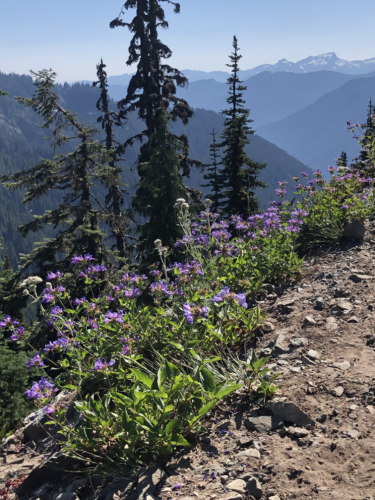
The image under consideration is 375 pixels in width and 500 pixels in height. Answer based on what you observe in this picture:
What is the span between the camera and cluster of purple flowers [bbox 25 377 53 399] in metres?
3.46

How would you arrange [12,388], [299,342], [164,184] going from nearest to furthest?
1. [299,342]
2. [12,388]
3. [164,184]

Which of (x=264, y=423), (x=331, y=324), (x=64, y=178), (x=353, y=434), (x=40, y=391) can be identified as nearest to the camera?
(x=353, y=434)

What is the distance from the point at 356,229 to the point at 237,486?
5.38m

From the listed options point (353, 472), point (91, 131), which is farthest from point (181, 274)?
point (91, 131)

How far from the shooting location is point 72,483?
132 inches

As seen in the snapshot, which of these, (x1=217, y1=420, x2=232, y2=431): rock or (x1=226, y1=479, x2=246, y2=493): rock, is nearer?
(x1=226, y1=479, x2=246, y2=493): rock

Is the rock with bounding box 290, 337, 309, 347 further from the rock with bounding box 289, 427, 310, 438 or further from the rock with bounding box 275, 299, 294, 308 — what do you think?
the rock with bounding box 289, 427, 310, 438

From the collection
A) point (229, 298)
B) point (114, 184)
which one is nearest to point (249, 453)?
point (229, 298)

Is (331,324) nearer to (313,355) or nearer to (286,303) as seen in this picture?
(313,355)

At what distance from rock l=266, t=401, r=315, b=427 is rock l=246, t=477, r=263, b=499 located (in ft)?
2.29

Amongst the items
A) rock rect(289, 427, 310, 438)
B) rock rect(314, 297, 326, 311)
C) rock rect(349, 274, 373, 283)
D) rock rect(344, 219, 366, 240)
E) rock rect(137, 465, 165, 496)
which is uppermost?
rock rect(344, 219, 366, 240)

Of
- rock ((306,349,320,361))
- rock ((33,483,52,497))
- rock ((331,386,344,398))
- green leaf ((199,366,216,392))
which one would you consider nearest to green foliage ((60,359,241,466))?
green leaf ((199,366,216,392))

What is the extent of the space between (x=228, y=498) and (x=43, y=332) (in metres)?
10.8

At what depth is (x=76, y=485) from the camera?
10.8 ft
